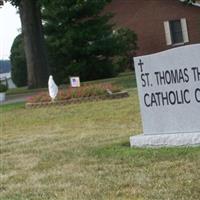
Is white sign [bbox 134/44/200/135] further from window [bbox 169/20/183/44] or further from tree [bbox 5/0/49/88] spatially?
window [bbox 169/20/183/44]

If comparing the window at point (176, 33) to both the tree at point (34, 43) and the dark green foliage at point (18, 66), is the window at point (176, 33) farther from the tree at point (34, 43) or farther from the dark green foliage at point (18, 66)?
the tree at point (34, 43)

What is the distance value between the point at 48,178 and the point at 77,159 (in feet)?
3.78

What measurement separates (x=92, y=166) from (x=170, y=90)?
155 cm

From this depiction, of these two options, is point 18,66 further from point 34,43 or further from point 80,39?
point 34,43

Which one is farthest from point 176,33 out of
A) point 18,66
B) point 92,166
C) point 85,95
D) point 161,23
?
point 92,166

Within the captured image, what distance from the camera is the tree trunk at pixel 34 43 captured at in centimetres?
3108

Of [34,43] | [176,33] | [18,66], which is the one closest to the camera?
[34,43]

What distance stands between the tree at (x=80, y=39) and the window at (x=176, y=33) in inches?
388

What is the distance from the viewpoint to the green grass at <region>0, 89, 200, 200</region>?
24.4 ft

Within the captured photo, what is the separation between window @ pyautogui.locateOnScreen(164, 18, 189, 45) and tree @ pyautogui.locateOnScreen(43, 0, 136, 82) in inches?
388

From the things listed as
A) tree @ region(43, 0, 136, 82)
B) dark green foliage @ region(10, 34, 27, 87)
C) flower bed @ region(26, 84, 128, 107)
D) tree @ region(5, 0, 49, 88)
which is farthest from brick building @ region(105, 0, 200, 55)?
flower bed @ region(26, 84, 128, 107)

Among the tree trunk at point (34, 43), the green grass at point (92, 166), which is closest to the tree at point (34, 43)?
the tree trunk at point (34, 43)

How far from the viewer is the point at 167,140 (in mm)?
9688

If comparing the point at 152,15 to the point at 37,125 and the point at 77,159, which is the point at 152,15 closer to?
the point at 37,125
